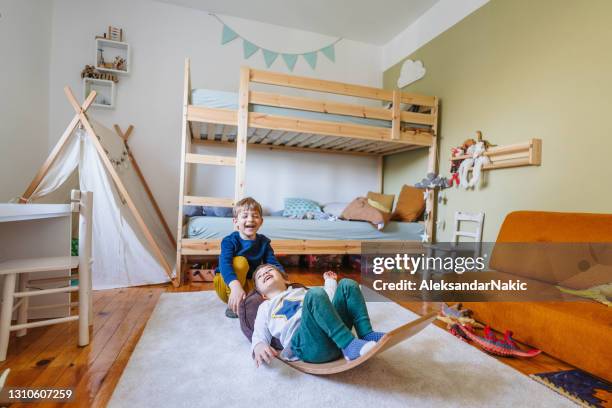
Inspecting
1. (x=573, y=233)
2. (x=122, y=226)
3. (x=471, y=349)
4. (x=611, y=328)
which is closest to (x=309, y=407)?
(x=471, y=349)

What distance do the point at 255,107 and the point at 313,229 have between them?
1263 mm

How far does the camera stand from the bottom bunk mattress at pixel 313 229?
2.85 metres

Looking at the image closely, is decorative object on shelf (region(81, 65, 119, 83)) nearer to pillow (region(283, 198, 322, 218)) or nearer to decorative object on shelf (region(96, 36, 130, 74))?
decorative object on shelf (region(96, 36, 130, 74))

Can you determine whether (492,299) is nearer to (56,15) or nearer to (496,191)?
(496,191)

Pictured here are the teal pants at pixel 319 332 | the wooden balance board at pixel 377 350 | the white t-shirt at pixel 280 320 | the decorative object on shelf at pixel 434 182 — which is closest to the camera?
the wooden balance board at pixel 377 350

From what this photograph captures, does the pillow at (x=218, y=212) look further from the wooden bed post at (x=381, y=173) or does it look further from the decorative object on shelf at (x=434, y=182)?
the wooden bed post at (x=381, y=173)

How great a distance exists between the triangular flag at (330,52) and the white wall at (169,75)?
0.20ft

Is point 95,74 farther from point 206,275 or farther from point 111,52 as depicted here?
point 206,275

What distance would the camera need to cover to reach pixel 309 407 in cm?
111

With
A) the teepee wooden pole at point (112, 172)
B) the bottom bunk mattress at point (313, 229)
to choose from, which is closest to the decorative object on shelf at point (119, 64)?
the teepee wooden pole at point (112, 172)

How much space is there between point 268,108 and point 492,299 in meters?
2.31

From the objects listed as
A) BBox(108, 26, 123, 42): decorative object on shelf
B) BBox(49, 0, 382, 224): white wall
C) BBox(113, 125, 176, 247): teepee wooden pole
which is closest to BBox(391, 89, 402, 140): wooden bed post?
BBox(49, 0, 382, 224): white wall

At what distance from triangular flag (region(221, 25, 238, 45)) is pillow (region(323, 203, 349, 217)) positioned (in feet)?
7.68

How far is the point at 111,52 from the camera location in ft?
11.3
